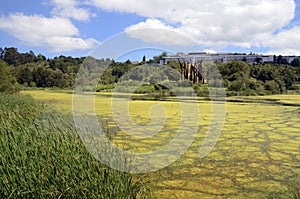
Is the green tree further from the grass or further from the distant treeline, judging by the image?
the grass

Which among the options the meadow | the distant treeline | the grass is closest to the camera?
the grass

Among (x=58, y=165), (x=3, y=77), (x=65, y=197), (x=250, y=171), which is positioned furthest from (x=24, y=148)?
(x=3, y=77)

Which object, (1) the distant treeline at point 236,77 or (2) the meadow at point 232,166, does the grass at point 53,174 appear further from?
(1) the distant treeline at point 236,77

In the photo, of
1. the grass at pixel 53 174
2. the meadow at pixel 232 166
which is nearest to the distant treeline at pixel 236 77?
the meadow at pixel 232 166

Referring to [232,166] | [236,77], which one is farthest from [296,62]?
[232,166]

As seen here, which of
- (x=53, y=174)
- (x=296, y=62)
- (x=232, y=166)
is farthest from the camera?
(x=296, y=62)

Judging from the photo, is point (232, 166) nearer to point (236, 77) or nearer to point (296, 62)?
point (236, 77)

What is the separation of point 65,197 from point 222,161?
1.83 metres

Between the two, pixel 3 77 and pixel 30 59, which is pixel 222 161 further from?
pixel 30 59

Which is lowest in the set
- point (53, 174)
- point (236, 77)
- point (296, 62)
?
point (53, 174)

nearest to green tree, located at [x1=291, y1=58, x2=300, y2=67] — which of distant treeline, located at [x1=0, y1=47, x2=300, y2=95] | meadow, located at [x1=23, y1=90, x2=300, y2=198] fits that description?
distant treeline, located at [x1=0, y1=47, x2=300, y2=95]

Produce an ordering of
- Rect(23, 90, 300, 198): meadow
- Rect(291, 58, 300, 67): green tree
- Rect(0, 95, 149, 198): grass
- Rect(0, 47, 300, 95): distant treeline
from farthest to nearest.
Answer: Rect(291, 58, 300, 67): green tree → Rect(0, 47, 300, 95): distant treeline → Rect(23, 90, 300, 198): meadow → Rect(0, 95, 149, 198): grass

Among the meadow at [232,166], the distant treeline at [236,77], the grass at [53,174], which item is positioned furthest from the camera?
the distant treeline at [236,77]

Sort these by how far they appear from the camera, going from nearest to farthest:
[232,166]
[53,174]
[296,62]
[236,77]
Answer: [53,174], [232,166], [236,77], [296,62]
